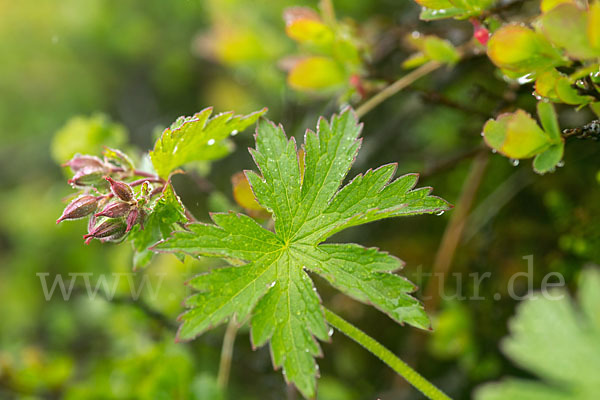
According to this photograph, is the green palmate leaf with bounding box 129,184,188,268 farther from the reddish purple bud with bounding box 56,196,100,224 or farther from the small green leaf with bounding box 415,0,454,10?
the small green leaf with bounding box 415,0,454,10

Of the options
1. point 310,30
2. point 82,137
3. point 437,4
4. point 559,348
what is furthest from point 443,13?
point 82,137

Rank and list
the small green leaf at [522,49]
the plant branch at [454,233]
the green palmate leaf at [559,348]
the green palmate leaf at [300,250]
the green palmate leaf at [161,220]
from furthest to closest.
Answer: the plant branch at [454,233] → the green palmate leaf at [161,220] → the green palmate leaf at [300,250] → the small green leaf at [522,49] → the green palmate leaf at [559,348]

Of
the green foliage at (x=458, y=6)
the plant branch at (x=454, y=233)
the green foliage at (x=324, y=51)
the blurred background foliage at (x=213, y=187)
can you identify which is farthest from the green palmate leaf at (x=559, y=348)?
the plant branch at (x=454, y=233)

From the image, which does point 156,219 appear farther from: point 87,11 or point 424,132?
point 87,11

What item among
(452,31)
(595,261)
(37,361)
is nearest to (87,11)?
(37,361)

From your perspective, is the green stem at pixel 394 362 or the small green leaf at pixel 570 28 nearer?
the small green leaf at pixel 570 28

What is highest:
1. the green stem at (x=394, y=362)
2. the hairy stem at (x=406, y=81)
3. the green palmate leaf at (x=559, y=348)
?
the hairy stem at (x=406, y=81)

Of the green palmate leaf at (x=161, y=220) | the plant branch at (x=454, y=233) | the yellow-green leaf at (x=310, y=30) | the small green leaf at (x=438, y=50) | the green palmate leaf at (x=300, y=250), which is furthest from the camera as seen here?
the plant branch at (x=454, y=233)

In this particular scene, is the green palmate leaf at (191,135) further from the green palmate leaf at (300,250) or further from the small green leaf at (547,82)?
the small green leaf at (547,82)
